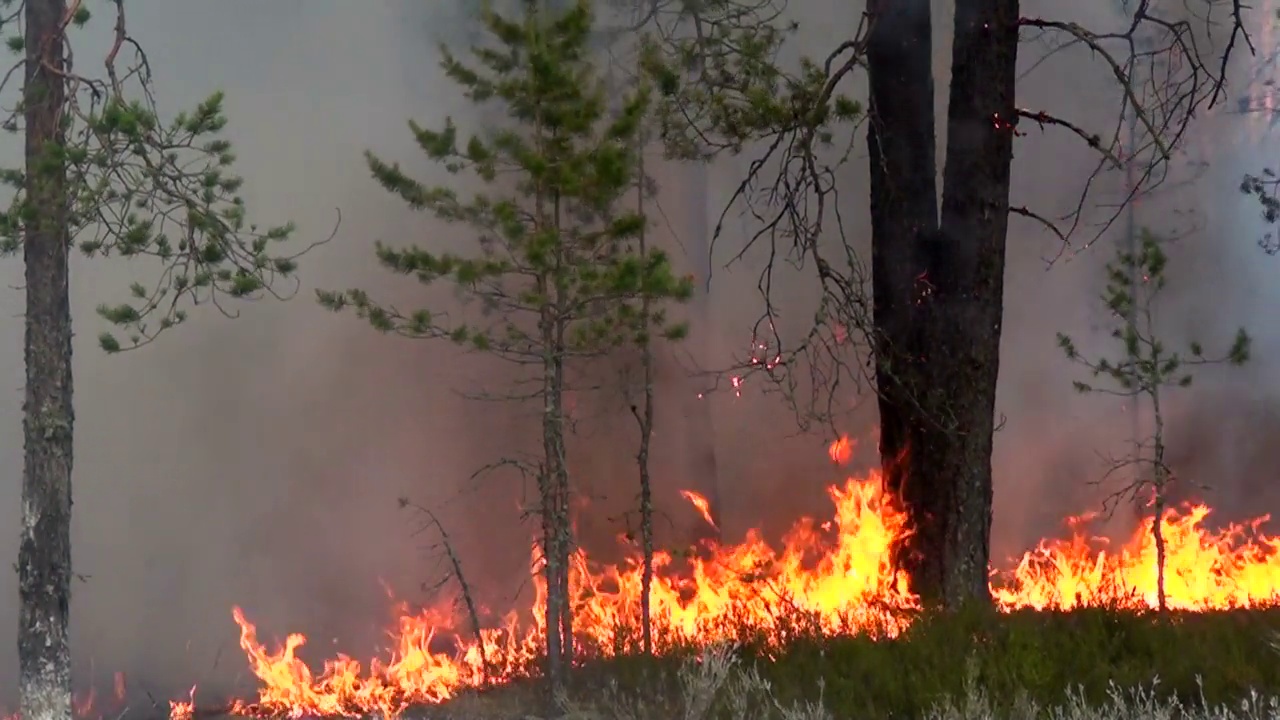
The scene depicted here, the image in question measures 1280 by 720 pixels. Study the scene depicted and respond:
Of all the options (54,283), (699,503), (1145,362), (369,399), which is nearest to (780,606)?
(699,503)

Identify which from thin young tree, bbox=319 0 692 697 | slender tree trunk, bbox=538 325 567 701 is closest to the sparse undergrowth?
slender tree trunk, bbox=538 325 567 701

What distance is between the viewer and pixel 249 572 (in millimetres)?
7508

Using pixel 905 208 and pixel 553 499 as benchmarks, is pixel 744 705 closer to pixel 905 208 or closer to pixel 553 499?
pixel 553 499

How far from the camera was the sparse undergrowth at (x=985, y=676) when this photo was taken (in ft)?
15.1

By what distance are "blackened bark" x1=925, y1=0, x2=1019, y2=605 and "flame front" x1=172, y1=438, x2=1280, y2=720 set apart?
0.50 metres

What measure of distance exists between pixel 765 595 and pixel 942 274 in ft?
8.53

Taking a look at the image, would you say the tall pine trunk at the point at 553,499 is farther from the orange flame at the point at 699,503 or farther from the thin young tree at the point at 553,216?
the orange flame at the point at 699,503

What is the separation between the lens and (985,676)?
4949mm

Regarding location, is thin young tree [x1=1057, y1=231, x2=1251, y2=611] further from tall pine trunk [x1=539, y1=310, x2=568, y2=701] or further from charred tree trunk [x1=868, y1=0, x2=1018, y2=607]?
tall pine trunk [x1=539, y1=310, x2=568, y2=701]

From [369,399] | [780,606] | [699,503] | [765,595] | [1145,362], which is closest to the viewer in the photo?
[780,606]

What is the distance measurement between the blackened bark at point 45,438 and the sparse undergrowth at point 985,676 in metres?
2.03

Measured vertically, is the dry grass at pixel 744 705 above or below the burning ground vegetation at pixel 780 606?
below

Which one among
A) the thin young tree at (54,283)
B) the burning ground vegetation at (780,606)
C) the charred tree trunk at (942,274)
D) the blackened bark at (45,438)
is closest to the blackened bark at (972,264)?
the charred tree trunk at (942,274)

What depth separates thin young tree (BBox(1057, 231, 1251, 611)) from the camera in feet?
26.7
